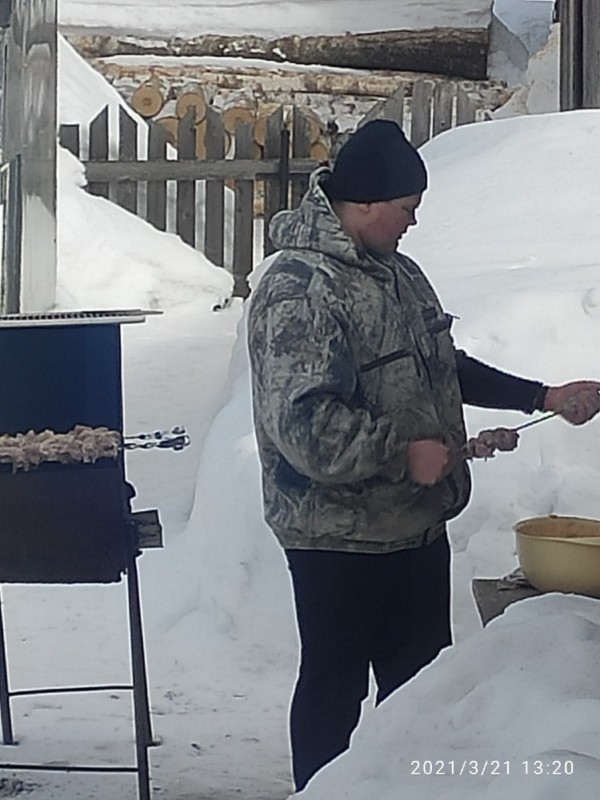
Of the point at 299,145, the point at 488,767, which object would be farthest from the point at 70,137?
the point at 488,767

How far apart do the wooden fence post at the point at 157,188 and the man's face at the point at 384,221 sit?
7.46m

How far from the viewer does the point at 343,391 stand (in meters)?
3.13

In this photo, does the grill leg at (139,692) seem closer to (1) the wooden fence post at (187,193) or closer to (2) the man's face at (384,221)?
(2) the man's face at (384,221)

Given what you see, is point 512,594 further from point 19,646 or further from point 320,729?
point 19,646

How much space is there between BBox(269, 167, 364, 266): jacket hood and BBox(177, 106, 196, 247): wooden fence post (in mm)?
7342

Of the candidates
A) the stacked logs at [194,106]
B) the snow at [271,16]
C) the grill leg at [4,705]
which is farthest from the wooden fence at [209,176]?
the grill leg at [4,705]

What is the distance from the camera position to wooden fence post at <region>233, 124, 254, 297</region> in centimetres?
1050

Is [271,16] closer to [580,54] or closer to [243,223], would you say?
[243,223]

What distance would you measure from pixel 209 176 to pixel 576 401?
7.44 meters

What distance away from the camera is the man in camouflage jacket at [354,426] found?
313 centimetres

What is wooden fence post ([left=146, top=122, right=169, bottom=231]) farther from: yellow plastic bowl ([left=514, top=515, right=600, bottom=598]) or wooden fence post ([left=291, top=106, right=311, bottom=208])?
yellow plastic bowl ([left=514, top=515, right=600, bottom=598])

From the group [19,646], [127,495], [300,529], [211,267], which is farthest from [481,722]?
[211,267]

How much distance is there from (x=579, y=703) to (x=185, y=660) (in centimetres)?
312

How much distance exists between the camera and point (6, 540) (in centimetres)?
366
